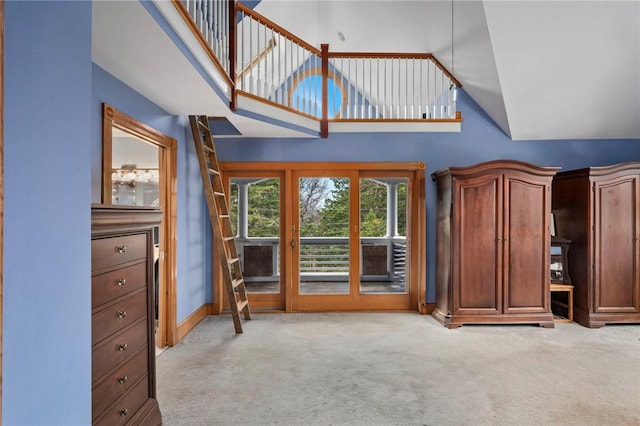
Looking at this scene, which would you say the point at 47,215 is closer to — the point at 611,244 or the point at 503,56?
the point at 503,56

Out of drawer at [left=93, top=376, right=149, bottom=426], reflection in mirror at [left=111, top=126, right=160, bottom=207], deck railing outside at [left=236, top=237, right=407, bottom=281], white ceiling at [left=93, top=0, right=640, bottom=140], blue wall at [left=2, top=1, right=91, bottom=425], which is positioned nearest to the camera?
blue wall at [left=2, top=1, right=91, bottom=425]

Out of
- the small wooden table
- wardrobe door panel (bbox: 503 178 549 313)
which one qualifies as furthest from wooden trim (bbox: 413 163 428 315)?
the small wooden table

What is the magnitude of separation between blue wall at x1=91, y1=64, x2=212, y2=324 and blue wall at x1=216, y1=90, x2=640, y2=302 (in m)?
0.77

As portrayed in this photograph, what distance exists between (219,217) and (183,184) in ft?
1.70

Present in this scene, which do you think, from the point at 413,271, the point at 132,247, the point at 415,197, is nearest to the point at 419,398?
the point at 132,247

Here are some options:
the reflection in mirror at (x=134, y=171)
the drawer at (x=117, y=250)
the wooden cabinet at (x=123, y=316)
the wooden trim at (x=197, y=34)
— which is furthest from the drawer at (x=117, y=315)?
the reflection in mirror at (x=134, y=171)

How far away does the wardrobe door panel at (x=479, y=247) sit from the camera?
4.23 meters

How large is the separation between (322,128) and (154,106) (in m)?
2.05

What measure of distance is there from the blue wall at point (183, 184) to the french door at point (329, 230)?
0.57 metres

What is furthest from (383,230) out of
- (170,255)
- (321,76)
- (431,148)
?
(170,255)

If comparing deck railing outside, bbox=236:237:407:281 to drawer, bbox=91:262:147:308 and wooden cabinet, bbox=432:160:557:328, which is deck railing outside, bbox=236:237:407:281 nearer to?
wooden cabinet, bbox=432:160:557:328

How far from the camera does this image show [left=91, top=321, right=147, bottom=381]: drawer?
5.42 feet

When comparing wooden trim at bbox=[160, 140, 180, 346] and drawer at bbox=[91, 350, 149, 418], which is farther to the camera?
wooden trim at bbox=[160, 140, 180, 346]

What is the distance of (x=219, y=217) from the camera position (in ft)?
13.9
